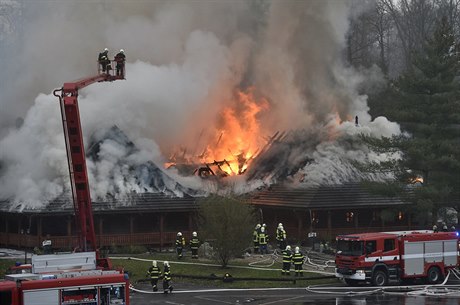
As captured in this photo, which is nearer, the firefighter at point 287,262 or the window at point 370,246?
the window at point 370,246

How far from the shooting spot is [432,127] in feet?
135

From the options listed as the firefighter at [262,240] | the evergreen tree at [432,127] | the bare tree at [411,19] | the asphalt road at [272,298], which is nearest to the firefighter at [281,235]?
the firefighter at [262,240]

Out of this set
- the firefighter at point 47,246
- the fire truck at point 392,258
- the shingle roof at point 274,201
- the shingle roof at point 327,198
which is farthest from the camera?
the shingle roof at point 327,198

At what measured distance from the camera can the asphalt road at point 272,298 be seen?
27.4 m

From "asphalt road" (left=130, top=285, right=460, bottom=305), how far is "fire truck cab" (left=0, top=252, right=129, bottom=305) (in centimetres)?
617

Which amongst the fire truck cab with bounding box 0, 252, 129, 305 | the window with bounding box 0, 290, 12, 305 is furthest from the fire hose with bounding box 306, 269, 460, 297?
the window with bounding box 0, 290, 12, 305

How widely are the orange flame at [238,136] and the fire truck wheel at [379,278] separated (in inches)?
775

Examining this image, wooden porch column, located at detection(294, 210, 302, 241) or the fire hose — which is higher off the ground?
wooden porch column, located at detection(294, 210, 302, 241)

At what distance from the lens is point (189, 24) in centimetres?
5619

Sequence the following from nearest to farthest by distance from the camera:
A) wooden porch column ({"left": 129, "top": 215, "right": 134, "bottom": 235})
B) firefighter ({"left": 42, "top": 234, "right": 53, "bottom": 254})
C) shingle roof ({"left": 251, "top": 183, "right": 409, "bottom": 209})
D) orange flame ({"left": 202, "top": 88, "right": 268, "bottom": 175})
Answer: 1. firefighter ({"left": 42, "top": 234, "right": 53, "bottom": 254})
2. wooden porch column ({"left": 129, "top": 215, "right": 134, "bottom": 235})
3. shingle roof ({"left": 251, "top": 183, "right": 409, "bottom": 209})
4. orange flame ({"left": 202, "top": 88, "right": 268, "bottom": 175})

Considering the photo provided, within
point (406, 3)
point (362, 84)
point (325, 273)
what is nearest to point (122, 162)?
point (325, 273)

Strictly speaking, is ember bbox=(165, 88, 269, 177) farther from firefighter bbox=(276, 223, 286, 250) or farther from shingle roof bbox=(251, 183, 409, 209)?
firefighter bbox=(276, 223, 286, 250)

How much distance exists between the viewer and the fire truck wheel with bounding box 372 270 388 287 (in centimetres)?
3086

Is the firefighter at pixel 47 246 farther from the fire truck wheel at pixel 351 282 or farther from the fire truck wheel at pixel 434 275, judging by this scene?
the fire truck wheel at pixel 434 275
